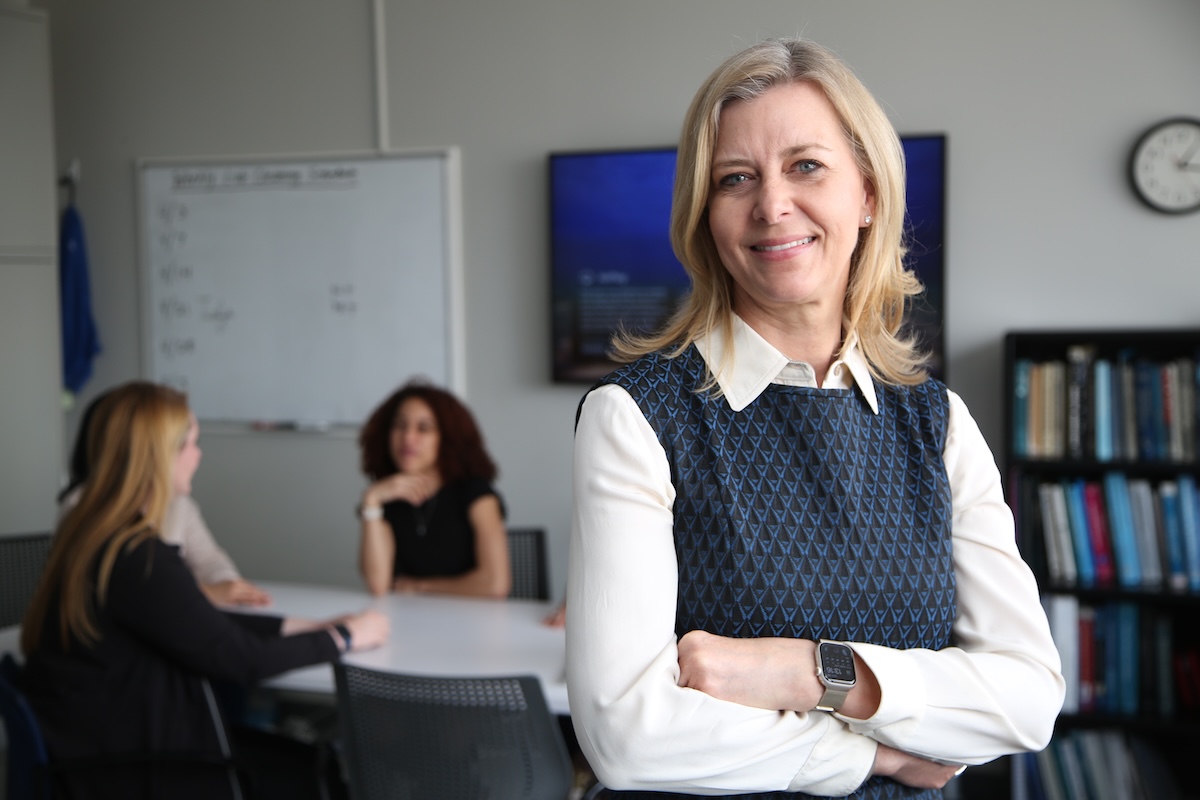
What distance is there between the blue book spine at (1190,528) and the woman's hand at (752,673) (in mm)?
2585

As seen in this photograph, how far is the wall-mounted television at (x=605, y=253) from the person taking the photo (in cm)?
371

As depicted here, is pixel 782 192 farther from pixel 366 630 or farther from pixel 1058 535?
pixel 1058 535

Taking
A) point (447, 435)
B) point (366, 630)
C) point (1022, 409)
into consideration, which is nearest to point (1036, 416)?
point (1022, 409)

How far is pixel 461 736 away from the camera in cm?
179

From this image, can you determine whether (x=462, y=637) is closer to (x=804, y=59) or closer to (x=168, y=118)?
(x=804, y=59)

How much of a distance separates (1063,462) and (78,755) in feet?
9.14

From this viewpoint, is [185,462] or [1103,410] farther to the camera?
[1103,410]

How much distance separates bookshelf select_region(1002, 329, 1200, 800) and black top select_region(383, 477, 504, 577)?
172 centimetres

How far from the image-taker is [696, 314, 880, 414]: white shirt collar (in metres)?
1.03

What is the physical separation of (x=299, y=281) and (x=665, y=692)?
11.9 ft

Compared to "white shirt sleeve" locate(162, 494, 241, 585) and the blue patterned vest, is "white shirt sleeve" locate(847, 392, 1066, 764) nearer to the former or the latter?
the blue patterned vest

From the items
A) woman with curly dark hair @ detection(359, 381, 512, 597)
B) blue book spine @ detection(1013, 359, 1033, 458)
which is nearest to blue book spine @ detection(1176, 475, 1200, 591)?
blue book spine @ detection(1013, 359, 1033, 458)

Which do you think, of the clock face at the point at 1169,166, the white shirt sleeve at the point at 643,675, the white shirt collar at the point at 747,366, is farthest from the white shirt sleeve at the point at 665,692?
the clock face at the point at 1169,166

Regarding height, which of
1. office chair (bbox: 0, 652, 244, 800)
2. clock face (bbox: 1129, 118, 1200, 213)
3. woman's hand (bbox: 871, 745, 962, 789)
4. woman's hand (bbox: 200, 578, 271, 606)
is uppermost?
clock face (bbox: 1129, 118, 1200, 213)
